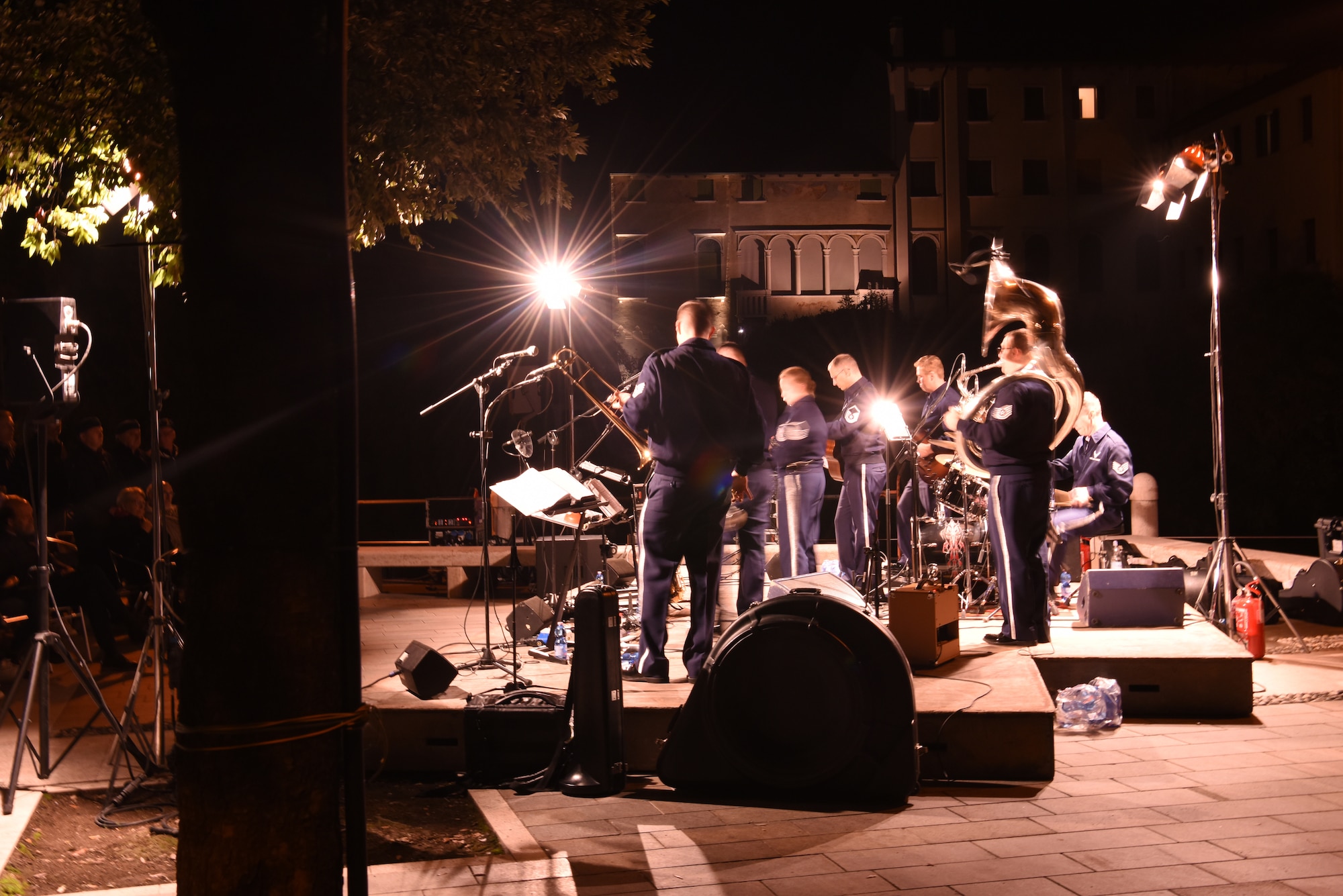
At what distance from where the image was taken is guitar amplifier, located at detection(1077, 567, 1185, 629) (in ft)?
26.6

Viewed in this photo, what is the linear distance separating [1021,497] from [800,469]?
2308 mm

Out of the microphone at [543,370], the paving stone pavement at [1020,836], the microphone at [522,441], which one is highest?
the microphone at [543,370]

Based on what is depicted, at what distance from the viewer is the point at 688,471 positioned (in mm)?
6559

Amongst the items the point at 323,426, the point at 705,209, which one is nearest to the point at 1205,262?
the point at 705,209

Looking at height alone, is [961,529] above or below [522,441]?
below

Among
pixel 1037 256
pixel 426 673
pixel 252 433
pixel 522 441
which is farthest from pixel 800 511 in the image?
pixel 1037 256

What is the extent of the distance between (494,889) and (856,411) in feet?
21.9

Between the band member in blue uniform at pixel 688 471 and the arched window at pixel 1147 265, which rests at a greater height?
the arched window at pixel 1147 265

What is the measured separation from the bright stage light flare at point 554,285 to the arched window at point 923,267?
38210 millimetres

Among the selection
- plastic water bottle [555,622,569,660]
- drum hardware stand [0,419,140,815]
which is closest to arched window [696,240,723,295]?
plastic water bottle [555,622,569,660]

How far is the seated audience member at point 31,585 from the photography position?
26.9ft

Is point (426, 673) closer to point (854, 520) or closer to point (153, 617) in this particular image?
point (153, 617)

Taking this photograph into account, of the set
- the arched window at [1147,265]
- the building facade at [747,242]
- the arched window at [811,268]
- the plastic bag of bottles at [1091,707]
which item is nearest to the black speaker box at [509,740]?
the plastic bag of bottles at [1091,707]

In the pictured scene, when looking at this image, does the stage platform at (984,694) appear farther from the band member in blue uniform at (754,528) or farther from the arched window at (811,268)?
the arched window at (811,268)
